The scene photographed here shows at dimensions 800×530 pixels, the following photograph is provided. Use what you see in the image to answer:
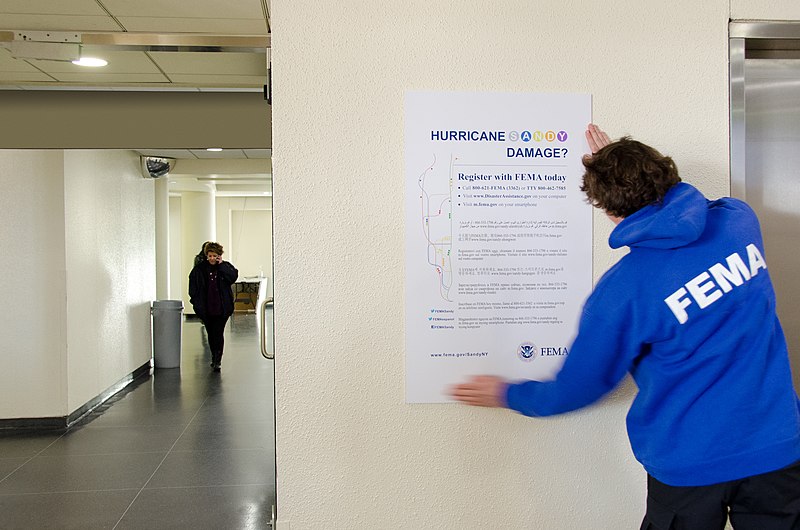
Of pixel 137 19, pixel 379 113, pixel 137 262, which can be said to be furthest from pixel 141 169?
pixel 379 113

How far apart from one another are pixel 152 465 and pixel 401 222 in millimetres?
3893

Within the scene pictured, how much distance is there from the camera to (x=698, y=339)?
6.06 ft

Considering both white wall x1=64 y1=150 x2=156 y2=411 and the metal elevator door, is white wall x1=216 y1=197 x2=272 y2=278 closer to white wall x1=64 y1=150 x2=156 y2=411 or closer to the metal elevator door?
white wall x1=64 y1=150 x2=156 y2=411

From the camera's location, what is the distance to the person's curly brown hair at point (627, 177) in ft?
6.36

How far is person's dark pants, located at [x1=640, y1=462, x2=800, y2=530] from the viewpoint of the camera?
1.85 meters

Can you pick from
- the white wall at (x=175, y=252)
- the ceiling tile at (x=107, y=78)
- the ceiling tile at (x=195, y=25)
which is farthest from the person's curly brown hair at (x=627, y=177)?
the white wall at (x=175, y=252)

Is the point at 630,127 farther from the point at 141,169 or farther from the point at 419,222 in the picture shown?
the point at 141,169

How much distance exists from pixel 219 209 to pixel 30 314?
58.0 ft

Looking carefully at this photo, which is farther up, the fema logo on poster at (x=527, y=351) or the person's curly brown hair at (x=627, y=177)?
the person's curly brown hair at (x=627, y=177)

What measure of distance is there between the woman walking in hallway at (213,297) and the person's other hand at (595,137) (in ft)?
26.4

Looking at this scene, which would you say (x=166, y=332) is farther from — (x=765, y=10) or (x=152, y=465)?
(x=765, y=10)

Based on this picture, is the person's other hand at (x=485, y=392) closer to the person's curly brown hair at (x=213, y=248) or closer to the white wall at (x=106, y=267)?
the white wall at (x=106, y=267)

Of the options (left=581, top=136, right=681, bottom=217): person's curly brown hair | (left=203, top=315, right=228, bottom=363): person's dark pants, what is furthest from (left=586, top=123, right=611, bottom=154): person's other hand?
(left=203, top=315, right=228, bottom=363): person's dark pants

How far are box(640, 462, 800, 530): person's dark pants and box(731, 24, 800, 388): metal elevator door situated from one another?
1.23m
